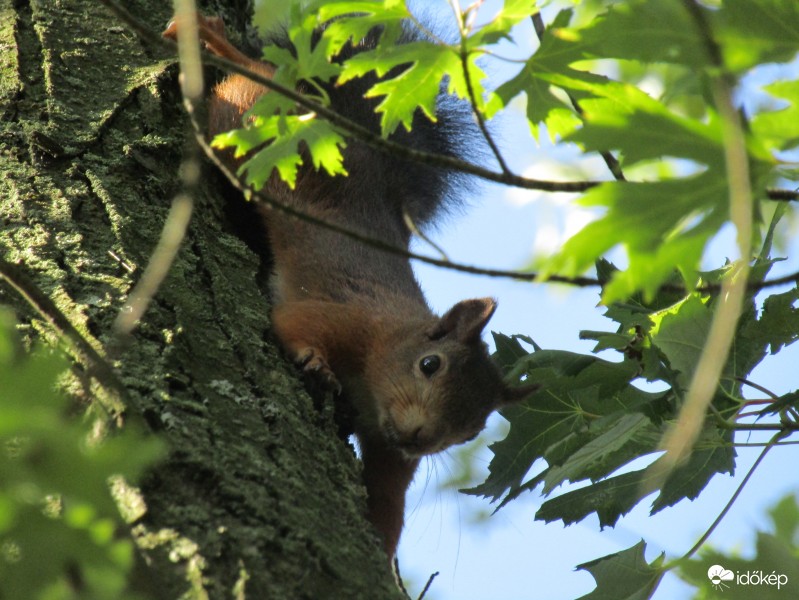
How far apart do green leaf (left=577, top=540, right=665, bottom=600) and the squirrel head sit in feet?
3.31

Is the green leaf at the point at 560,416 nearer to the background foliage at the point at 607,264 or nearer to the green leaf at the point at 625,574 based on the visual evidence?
the background foliage at the point at 607,264

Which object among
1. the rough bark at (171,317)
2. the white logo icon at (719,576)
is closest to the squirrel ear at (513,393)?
the rough bark at (171,317)

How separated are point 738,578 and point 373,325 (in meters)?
1.79

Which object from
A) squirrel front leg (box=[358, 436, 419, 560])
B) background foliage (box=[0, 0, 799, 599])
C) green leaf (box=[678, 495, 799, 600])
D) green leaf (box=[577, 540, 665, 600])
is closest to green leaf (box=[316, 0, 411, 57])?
background foliage (box=[0, 0, 799, 599])

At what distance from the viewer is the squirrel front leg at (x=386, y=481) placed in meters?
2.95

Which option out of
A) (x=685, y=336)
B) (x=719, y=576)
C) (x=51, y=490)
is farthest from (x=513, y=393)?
(x=51, y=490)

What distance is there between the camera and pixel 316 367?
8.09ft

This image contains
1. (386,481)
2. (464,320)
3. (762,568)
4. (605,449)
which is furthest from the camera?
(464,320)

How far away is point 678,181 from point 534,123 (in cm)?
60

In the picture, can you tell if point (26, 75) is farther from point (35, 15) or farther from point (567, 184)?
point (567, 184)

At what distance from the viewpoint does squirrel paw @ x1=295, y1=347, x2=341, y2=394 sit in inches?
94.7

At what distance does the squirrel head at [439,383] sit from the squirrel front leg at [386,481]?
0.31 ft

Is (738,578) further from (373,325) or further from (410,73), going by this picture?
(373,325)

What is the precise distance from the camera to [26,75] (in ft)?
7.86
